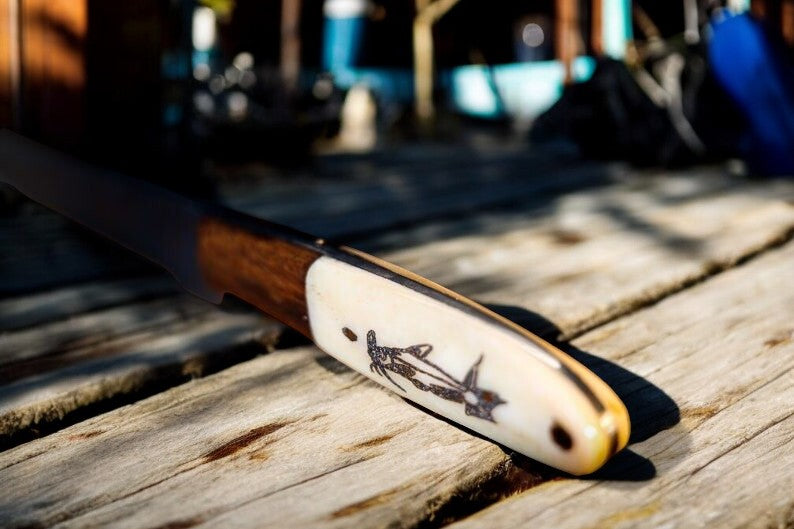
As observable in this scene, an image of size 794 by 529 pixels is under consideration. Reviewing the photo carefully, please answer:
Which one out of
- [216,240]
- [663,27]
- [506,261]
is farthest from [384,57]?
[216,240]

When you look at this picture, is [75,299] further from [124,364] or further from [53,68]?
[53,68]

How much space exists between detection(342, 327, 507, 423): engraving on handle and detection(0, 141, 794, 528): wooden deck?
0.21ft

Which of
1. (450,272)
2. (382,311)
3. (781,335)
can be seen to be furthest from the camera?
(450,272)

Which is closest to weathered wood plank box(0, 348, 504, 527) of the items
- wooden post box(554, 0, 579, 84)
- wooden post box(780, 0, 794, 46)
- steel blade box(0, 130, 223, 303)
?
steel blade box(0, 130, 223, 303)

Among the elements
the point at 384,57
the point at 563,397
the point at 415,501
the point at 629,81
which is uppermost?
the point at 384,57

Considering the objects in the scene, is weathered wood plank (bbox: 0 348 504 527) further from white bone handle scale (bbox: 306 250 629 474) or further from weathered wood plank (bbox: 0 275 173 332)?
weathered wood plank (bbox: 0 275 173 332)

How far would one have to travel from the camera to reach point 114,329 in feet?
4.13

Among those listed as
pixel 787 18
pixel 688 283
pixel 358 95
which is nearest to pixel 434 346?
pixel 688 283

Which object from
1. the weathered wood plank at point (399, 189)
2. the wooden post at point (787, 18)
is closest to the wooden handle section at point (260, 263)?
the weathered wood plank at point (399, 189)

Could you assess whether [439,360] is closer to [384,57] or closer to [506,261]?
[506,261]

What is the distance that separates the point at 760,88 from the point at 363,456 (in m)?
2.66

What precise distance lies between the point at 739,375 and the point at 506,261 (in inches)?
28.5

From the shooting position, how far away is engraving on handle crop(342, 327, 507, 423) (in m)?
0.75

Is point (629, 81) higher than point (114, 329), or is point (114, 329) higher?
point (629, 81)
